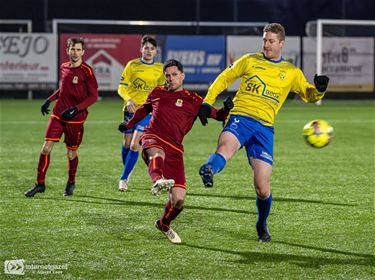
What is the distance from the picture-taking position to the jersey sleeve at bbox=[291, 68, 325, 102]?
8.04 metres

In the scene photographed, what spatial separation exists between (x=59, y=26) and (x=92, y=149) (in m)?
16.2

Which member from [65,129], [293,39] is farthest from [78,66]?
[293,39]

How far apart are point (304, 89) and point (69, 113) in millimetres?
3057

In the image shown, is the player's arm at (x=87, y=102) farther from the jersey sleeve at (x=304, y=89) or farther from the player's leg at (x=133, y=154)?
the jersey sleeve at (x=304, y=89)

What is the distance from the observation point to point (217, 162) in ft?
23.6

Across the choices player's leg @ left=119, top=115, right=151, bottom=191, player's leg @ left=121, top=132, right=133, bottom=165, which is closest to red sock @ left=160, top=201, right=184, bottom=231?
player's leg @ left=119, top=115, right=151, bottom=191

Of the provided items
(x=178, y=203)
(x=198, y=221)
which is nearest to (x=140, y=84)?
(x=198, y=221)

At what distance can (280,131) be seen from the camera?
20188 mm

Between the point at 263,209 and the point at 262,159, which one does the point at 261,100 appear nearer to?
the point at 262,159

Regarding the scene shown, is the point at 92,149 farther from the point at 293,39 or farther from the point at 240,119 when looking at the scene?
the point at 293,39

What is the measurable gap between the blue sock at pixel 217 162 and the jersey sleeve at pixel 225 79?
630mm

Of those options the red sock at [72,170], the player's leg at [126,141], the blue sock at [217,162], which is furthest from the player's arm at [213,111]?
the player's leg at [126,141]

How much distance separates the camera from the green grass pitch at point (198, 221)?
6.79 metres

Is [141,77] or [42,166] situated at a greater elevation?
[141,77]
